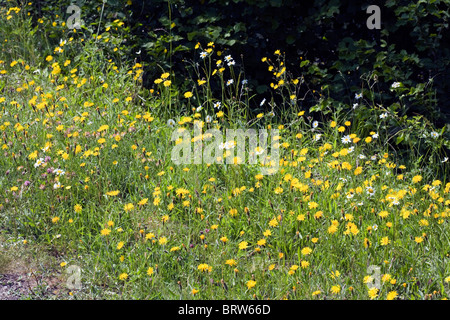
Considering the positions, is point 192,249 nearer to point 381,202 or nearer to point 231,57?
Answer: point 381,202

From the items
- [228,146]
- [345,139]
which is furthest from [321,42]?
[228,146]

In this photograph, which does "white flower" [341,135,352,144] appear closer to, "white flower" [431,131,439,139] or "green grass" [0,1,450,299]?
"green grass" [0,1,450,299]

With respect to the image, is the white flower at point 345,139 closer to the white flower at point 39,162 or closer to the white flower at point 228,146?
the white flower at point 228,146

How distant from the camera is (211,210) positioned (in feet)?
10.6

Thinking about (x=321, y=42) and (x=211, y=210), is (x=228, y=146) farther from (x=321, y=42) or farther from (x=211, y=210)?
(x=321, y=42)

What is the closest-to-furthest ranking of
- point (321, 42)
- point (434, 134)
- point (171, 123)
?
point (434, 134) < point (171, 123) < point (321, 42)

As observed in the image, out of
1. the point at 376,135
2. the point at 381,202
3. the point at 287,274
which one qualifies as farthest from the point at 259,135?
the point at 287,274

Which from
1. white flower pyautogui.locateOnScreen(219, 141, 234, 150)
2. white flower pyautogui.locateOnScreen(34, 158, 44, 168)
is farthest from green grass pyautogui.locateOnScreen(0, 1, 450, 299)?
white flower pyautogui.locateOnScreen(219, 141, 234, 150)

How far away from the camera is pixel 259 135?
3883 millimetres

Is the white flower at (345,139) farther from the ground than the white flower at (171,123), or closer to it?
closer to it

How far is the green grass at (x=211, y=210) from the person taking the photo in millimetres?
2684

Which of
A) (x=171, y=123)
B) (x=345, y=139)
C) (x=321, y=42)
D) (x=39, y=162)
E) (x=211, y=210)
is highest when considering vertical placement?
(x=321, y=42)

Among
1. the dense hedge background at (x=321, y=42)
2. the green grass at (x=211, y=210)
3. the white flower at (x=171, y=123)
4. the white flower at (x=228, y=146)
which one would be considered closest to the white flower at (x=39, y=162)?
the green grass at (x=211, y=210)
